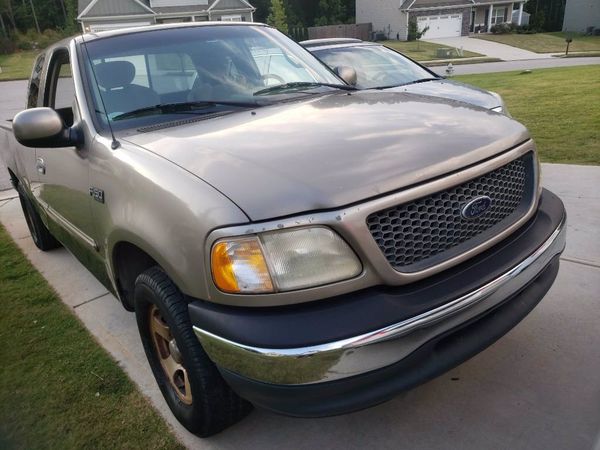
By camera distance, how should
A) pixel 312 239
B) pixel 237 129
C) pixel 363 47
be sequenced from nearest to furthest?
pixel 312 239 < pixel 237 129 < pixel 363 47

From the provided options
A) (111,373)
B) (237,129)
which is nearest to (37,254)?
(111,373)

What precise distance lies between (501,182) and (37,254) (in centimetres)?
434

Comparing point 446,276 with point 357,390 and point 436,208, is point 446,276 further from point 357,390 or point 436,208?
point 357,390

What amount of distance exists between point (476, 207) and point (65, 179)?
7.44 feet

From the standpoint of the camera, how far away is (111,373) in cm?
301

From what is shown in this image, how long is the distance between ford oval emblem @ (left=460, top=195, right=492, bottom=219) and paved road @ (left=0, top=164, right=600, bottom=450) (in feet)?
3.21

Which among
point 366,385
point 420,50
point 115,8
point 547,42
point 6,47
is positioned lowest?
point 547,42

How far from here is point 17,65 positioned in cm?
3738

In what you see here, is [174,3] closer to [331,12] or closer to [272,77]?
[331,12]

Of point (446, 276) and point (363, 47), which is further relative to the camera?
point (363, 47)

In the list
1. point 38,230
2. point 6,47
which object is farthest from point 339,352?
point 6,47

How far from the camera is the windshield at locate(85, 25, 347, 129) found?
2830 mm

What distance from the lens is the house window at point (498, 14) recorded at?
4944cm

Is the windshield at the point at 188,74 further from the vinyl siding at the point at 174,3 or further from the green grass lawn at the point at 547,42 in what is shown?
the vinyl siding at the point at 174,3
